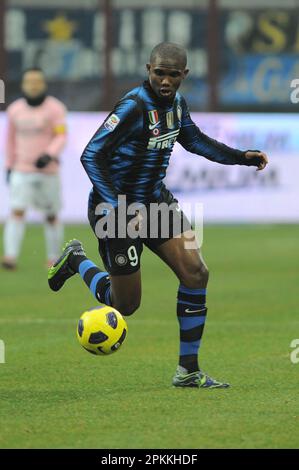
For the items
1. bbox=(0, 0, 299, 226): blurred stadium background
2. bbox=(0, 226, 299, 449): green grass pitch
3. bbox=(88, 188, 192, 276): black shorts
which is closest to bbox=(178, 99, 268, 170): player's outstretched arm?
bbox=(88, 188, 192, 276): black shorts

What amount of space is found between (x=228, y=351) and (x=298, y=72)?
15.8 m

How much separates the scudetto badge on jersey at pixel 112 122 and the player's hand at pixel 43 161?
766 centimetres

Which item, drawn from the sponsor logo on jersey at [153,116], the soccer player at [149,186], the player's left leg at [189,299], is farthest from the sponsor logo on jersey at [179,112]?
the player's left leg at [189,299]

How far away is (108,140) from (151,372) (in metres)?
1.76

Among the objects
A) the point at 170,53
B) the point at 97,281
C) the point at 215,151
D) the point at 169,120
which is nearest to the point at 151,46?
the point at 215,151

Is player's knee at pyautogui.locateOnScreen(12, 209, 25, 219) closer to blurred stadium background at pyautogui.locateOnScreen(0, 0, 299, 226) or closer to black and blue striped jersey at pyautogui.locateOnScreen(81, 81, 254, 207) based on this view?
black and blue striped jersey at pyautogui.locateOnScreen(81, 81, 254, 207)

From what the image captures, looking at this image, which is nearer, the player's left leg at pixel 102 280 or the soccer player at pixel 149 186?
the soccer player at pixel 149 186

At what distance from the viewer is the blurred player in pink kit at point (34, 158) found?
51.9 feet

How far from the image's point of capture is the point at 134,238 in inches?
311

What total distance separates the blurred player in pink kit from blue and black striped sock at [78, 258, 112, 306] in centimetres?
715

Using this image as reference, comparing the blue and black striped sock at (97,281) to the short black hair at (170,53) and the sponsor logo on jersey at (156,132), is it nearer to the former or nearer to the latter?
the sponsor logo on jersey at (156,132)

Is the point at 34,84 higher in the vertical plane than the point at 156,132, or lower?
higher

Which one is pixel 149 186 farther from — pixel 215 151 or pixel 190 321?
pixel 190 321

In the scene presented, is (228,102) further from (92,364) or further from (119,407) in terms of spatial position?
(119,407)
